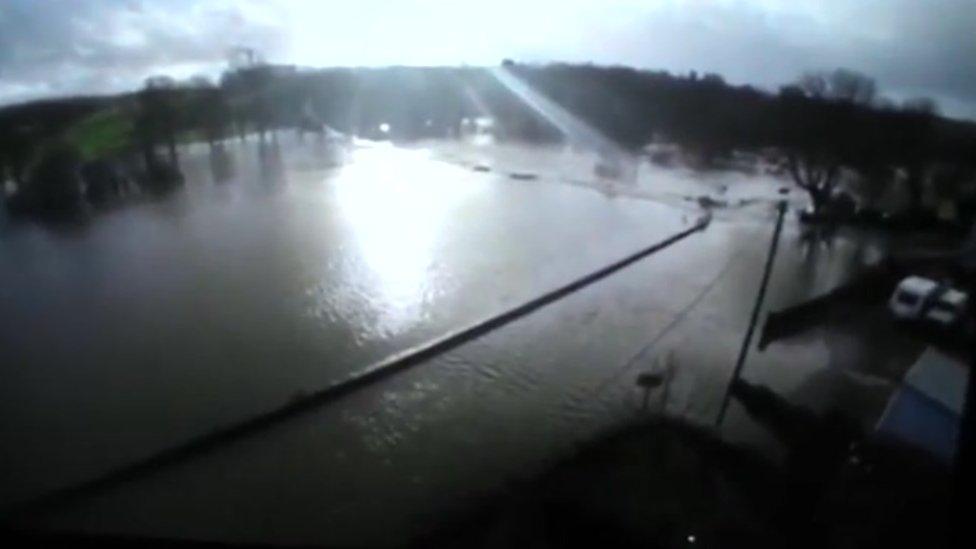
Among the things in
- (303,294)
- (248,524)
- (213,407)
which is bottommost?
(248,524)

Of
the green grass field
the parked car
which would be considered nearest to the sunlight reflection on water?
the green grass field

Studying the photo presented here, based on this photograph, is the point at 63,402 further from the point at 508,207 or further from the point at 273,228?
the point at 508,207

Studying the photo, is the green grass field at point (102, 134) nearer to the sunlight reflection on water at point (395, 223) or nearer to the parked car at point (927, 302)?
the sunlight reflection on water at point (395, 223)

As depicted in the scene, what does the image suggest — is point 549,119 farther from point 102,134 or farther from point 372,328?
point 102,134

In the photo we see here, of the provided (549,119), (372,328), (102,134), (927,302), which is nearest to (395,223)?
(372,328)

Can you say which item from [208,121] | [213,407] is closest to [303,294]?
[213,407]

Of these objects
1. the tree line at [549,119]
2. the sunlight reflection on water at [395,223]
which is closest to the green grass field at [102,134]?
the tree line at [549,119]

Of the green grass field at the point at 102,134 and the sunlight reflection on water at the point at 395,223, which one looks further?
the sunlight reflection on water at the point at 395,223
